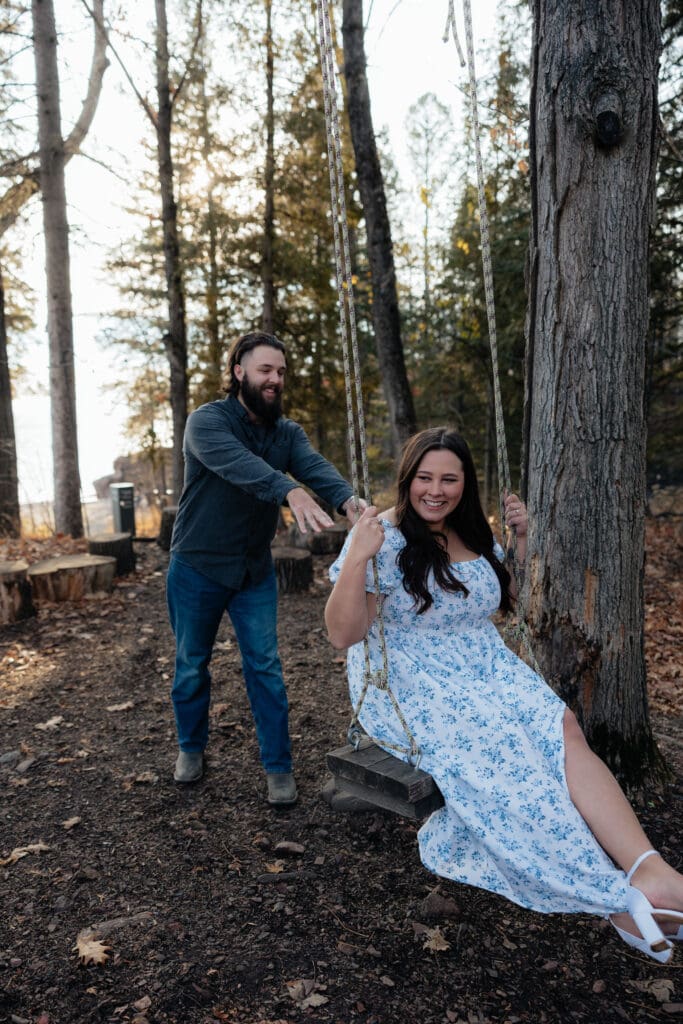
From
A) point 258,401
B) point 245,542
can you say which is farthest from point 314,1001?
point 258,401

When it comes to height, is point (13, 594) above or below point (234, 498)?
below

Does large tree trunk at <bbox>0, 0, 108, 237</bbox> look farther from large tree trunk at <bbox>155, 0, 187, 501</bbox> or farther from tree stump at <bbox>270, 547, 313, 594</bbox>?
tree stump at <bbox>270, 547, 313, 594</bbox>

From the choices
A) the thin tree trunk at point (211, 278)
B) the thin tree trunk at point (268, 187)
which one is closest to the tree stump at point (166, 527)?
the thin tree trunk at point (211, 278)

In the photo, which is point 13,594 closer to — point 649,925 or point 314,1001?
point 314,1001

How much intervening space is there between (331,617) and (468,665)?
53 cm

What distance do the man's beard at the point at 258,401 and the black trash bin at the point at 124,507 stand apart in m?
6.80

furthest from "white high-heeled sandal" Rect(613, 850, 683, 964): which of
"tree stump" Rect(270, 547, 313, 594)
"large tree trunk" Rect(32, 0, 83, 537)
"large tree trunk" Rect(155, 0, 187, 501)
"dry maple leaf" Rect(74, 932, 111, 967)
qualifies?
"large tree trunk" Rect(32, 0, 83, 537)

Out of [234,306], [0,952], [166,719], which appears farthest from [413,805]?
[234,306]

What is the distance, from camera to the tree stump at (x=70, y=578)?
7.12 m

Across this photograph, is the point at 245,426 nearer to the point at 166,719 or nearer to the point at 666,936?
the point at 166,719

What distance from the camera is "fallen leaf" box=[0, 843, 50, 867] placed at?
3233mm

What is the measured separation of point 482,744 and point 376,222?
6.75m

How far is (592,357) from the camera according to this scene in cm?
320

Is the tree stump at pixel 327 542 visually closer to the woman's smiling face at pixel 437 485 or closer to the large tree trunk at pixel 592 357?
the large tree trunk at pixel 592 357
